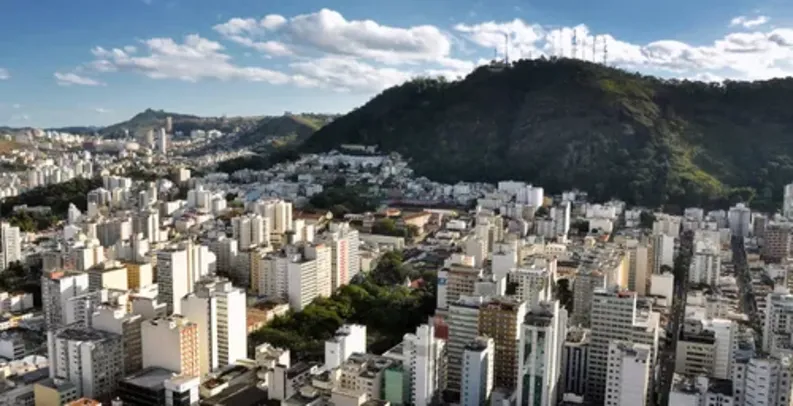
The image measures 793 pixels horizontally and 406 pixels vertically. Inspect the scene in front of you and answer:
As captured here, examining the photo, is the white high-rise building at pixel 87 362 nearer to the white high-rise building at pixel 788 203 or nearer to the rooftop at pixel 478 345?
the rooftop at pixel 478 345

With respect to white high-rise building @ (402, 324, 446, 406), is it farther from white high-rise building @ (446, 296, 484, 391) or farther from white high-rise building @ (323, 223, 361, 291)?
white high-rise building @ (323, 223, 361, 291)

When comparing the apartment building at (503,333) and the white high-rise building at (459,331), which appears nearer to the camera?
the apartment building at (503,333)

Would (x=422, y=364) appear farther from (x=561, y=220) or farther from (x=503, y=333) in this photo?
(x=561, y=220)

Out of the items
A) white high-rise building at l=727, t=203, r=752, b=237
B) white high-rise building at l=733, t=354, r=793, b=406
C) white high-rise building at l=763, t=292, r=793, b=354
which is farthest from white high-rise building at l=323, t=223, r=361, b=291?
white high-rise building at l=727, t=203, r=752, b=237

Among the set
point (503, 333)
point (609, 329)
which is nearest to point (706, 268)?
point (609, 329)

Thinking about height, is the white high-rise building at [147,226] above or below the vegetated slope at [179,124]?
below

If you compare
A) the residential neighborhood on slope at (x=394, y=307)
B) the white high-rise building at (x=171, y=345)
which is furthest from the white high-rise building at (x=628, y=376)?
the white high-rise building at (x=171, y=345)

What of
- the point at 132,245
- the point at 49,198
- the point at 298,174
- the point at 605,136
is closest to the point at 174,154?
the point at 298,174
